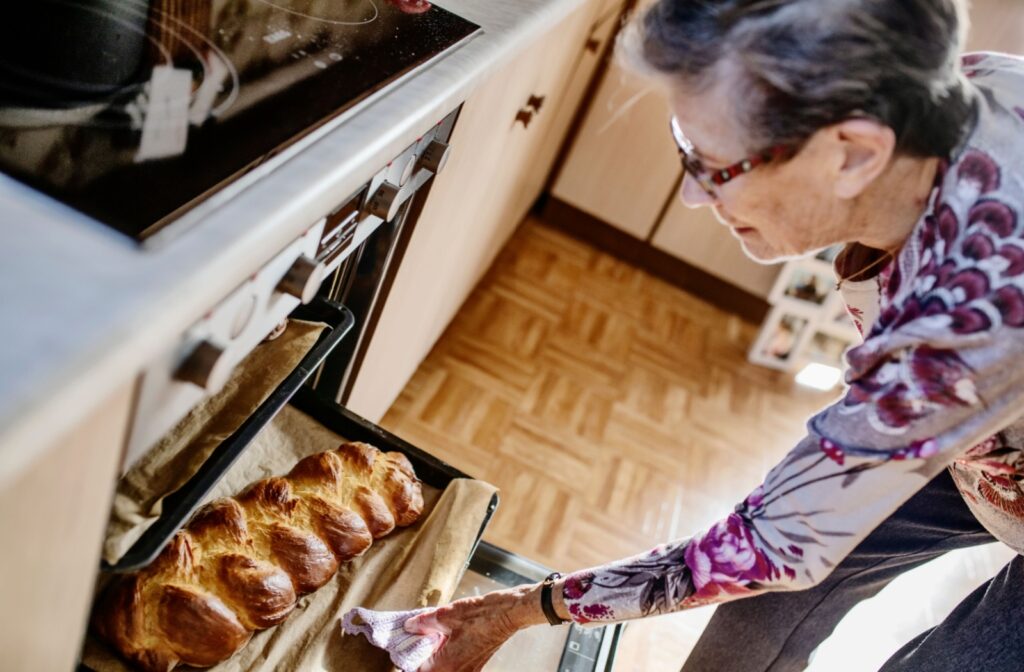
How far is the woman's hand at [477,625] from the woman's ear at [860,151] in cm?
43

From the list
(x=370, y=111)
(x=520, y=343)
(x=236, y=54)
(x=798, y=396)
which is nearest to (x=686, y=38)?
(x=370, y=111)

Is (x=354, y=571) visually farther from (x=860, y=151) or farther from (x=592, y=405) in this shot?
(x=592, y=405)

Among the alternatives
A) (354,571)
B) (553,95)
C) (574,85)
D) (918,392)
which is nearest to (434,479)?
(354,571)

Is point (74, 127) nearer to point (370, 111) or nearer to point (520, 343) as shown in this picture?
point (370, 111)

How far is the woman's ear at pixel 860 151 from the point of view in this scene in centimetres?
61

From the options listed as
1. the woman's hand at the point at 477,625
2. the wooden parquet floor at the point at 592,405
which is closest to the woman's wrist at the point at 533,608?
the woman's hand at the point at 477,625

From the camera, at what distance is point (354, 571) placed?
0.92 meters

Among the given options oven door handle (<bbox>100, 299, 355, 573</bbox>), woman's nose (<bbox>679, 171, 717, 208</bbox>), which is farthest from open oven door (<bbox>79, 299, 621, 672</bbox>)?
woman's nose (<bbox>679, 171, 717, 208</bbox>)

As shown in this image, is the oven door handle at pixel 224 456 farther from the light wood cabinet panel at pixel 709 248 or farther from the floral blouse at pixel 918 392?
the light wood cabinet panel at pixel 709 248

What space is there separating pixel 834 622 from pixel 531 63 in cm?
84

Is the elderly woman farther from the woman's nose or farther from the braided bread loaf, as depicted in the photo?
the braided bread loaf

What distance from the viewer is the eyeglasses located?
0.64 meters

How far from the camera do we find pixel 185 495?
2.13ft

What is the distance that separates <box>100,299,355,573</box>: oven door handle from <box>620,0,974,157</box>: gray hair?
0.39 meters
